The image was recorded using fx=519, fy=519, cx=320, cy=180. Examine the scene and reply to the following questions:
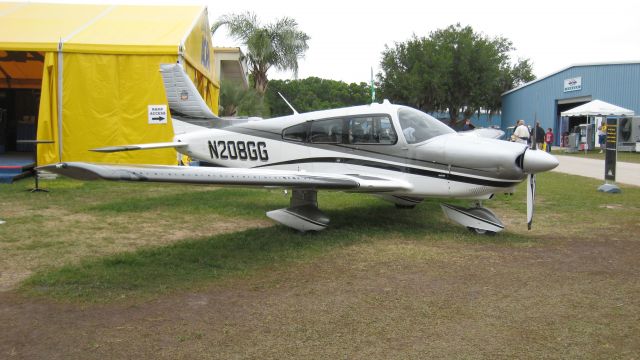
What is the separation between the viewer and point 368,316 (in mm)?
4148

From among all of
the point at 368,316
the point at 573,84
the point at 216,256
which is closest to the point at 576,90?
the point at 573,84

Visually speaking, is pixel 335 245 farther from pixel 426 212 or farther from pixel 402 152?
pixel 426 212

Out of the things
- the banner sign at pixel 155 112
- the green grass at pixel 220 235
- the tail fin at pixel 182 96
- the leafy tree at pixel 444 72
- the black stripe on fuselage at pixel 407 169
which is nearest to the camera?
the green grass at pixel 220 235

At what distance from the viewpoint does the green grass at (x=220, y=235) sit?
5.14 meters

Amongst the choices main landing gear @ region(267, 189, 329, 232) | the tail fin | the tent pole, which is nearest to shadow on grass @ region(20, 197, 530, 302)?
main landing gear @ region(267, 189, 329, 232)

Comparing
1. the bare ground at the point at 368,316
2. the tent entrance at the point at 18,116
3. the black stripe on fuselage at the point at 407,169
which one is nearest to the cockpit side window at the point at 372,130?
the black stripe on fuselage at the point at 407,169

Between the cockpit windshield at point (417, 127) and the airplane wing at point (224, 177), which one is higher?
the cockpit windshield at point (417, 127)

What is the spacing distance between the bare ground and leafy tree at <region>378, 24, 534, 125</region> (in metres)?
50.6

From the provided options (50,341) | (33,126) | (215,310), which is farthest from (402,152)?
(33,126)

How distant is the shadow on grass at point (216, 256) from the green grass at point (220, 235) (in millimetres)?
11

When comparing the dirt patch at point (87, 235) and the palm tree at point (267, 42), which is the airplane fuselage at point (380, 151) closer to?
the dirt patch at point (87, 235)

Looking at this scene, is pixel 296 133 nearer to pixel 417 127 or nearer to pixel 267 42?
pixel 417 127

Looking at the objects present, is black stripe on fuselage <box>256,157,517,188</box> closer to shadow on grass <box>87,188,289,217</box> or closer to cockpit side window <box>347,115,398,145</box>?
cockpit side window <box>347,115,398,145</box>

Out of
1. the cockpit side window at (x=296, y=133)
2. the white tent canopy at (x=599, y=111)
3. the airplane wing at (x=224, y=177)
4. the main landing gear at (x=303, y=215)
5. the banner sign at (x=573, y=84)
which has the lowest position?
the main landing gear at (x=303, y=215)
